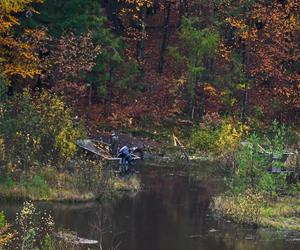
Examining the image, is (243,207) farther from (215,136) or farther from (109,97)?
(109,97)

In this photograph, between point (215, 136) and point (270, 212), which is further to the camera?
point (215, 136)

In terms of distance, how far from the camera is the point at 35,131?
28984mm

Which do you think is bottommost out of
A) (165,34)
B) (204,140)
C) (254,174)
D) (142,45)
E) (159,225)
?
(159,225)

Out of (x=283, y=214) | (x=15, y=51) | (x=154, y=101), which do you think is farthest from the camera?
(x=154, y=101)

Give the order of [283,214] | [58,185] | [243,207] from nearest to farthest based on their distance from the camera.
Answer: [243,207] < [283,214] < [58,185]

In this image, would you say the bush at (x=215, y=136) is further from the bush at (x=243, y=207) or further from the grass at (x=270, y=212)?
the bush at (x=243, y=207)

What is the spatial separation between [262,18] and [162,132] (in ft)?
36.4

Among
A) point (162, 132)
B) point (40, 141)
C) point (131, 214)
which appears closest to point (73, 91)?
point (162, 132)

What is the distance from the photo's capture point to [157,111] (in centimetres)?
4722

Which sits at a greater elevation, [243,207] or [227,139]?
[227,139]

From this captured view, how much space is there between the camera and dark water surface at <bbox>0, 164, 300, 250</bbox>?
22703 mm

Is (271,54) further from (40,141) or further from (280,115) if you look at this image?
(40,141)

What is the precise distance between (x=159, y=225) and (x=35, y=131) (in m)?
7.04

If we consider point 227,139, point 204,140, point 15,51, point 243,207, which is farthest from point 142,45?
point 243,207
